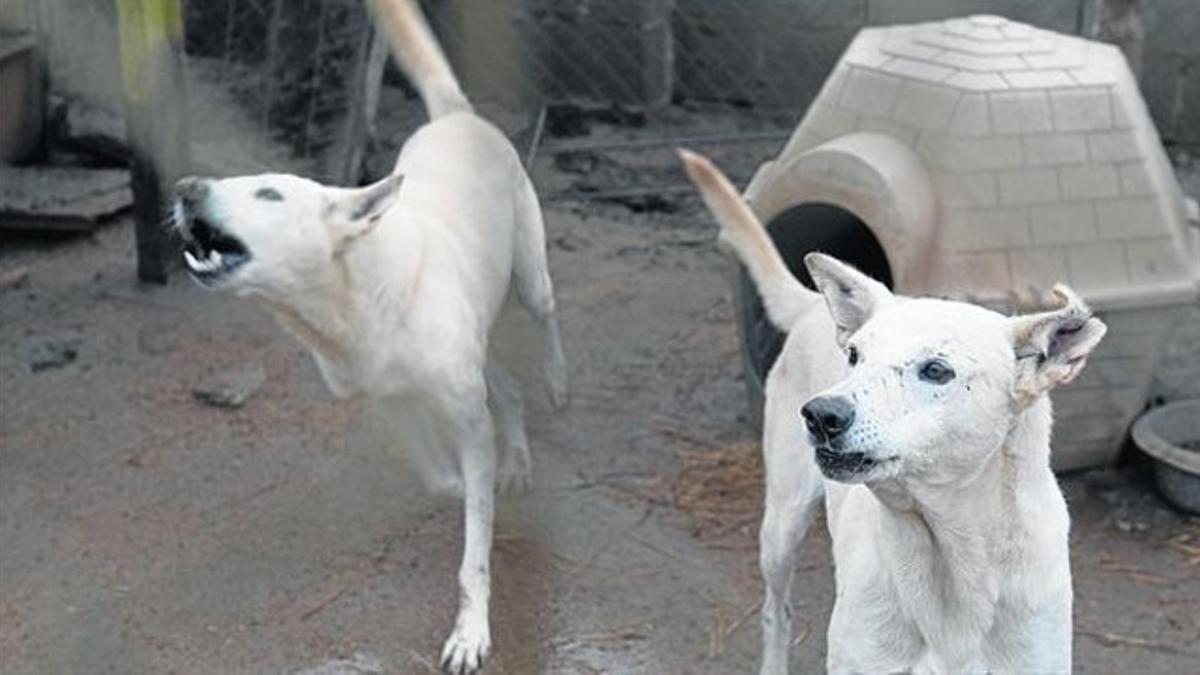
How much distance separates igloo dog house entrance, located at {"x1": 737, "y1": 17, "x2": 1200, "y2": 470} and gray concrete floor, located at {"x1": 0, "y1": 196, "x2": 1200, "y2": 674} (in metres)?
0.49

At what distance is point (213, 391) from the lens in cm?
573

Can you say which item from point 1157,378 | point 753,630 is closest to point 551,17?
point 1157,378

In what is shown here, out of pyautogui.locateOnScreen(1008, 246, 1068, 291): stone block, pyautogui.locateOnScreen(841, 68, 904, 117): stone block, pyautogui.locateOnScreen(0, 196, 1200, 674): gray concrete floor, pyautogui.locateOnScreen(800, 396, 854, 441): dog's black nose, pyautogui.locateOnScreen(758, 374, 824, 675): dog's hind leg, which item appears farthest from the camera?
pyautogui.locateOnScreen(841, 68, 904, 117): stone block

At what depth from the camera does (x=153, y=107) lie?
6.30 meters

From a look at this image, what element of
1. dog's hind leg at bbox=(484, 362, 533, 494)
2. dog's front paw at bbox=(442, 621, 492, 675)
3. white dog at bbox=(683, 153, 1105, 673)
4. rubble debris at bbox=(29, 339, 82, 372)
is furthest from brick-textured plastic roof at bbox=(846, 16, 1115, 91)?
rubble debris at bbox=(29, 339, 82, 372)

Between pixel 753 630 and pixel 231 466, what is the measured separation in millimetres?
1670

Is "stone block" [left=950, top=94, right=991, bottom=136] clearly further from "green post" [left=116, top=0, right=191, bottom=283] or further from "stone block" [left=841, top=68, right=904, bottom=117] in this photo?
"green post" [left=116, top=0, right=191, bottom=283]

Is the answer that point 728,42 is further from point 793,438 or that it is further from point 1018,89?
point 793,438

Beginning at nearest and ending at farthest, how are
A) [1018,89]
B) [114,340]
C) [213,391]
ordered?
[1018,89]
[213,391]
[114,340]

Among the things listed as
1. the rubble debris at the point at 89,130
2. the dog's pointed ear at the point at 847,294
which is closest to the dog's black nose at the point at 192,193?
the dog's pointed ear at the point at 847,294

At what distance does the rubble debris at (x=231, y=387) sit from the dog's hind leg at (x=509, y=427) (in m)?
0.92

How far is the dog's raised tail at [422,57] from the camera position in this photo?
5127 mm

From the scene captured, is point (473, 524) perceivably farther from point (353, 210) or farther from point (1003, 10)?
point (1003, 10)

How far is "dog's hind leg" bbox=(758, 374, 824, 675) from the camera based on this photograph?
12.2 ft
